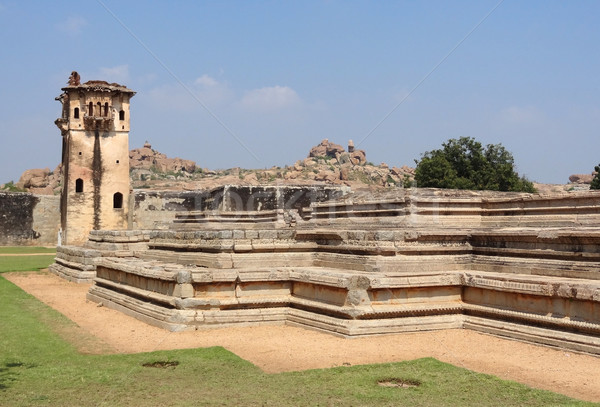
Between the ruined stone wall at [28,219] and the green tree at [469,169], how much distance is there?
19.4 m

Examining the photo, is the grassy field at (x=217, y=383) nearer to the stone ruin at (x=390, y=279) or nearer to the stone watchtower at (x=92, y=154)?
the stone ruin at (x=390, y=279)

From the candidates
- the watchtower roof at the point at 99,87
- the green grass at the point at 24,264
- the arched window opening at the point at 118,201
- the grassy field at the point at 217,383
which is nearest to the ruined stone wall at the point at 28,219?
the arched window opening at the point at 118,201

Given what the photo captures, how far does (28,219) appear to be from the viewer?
3191 cm

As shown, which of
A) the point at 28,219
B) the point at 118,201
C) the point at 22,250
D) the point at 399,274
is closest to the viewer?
the point at 399,274

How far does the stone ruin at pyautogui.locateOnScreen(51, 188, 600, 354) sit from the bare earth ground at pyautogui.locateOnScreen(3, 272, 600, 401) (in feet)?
0.65

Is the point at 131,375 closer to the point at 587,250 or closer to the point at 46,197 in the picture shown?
the point at 587,250

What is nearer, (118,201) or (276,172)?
(118,201)

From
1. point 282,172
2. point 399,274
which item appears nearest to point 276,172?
point 282,172

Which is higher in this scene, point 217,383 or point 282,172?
point 282,172

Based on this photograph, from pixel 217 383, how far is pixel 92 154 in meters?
26.1

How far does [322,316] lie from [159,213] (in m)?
24.4

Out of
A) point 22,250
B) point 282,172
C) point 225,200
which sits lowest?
point 22,250

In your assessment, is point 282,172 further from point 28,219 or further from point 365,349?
point 365,349

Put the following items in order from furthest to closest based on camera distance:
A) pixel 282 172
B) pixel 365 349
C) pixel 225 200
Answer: pixel 282 172 < pixel 225 200 < pixel 365 349
